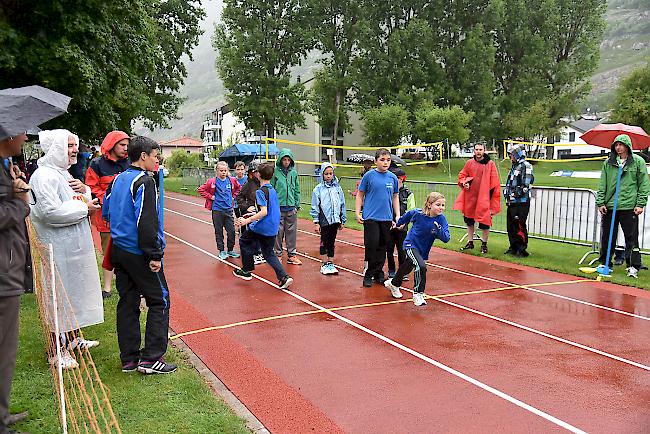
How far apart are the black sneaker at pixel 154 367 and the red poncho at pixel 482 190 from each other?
7.56 m

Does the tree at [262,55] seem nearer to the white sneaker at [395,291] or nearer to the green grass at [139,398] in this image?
the white sneaker at [395,291]

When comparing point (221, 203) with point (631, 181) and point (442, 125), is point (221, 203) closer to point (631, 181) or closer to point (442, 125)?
point (631, 181)

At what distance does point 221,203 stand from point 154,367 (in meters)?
5.88

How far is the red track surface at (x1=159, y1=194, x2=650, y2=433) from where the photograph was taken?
423cm

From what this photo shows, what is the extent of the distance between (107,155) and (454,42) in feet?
159

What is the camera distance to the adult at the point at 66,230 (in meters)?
4.81

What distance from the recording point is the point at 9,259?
3.38 metres

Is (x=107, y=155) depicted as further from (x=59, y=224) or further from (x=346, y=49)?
(x=346, y=49)

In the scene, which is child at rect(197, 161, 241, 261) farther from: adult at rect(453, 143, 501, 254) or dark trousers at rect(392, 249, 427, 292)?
adult at rect(453, 143, 501, 254)

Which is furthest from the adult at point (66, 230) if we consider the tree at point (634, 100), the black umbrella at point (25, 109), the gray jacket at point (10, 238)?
the tree at point (634, 100)

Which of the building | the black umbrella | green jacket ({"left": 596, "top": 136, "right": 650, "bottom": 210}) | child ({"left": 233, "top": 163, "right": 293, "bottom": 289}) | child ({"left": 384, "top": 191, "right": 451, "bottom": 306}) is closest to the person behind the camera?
the black umbrella

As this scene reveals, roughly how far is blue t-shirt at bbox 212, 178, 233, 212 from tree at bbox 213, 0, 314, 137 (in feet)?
110

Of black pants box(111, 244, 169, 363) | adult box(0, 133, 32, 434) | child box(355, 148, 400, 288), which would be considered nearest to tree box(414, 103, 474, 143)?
child box(355, 148, 400, 288)

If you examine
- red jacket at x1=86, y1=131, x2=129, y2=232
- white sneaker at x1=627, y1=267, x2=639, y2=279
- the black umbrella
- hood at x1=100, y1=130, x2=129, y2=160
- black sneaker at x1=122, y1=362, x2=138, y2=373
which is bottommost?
white sneaker at x1=627, y1=267, x2=639, y2=279
